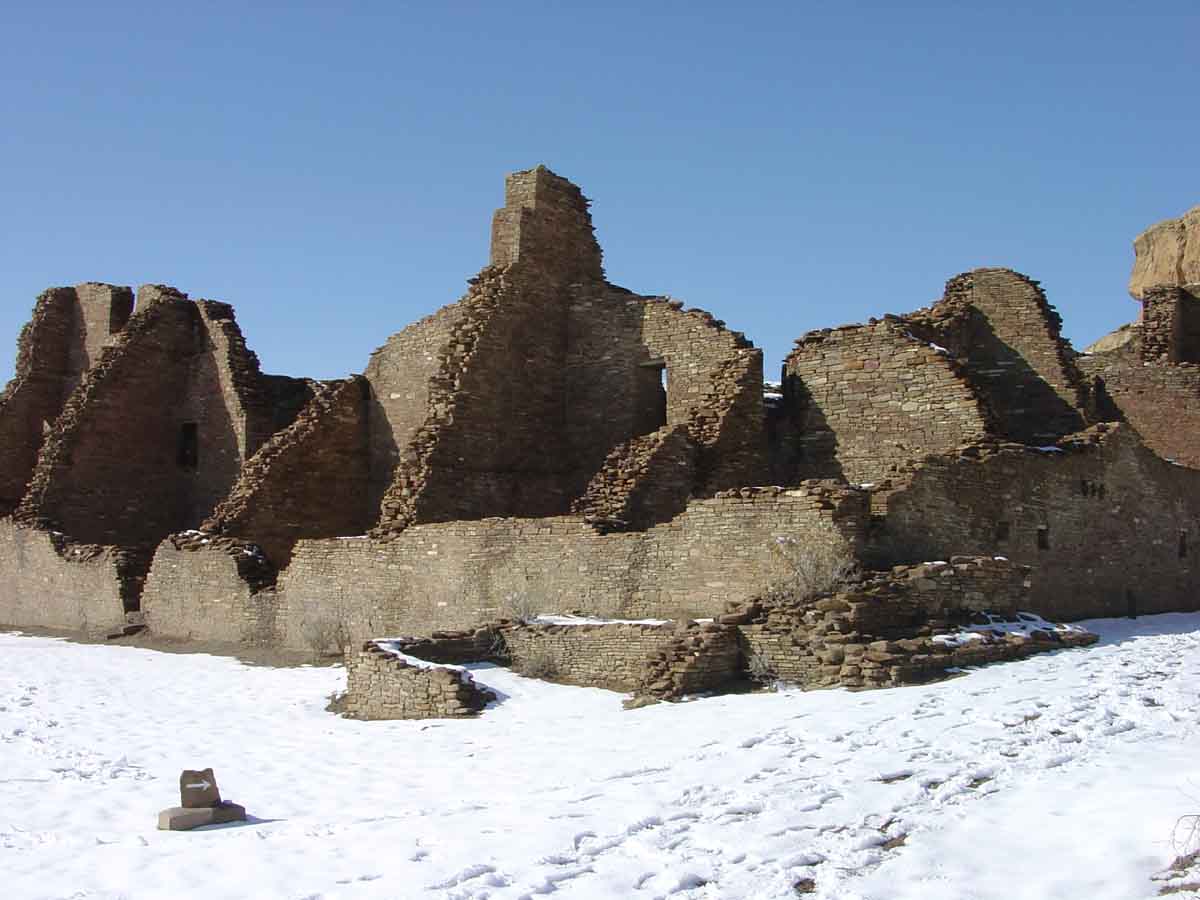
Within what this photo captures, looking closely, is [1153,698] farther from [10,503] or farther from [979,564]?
[10,503]

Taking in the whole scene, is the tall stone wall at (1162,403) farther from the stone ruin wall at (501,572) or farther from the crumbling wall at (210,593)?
the crumbling wall at (210,593)

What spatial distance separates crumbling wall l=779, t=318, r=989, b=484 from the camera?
17.2 meters

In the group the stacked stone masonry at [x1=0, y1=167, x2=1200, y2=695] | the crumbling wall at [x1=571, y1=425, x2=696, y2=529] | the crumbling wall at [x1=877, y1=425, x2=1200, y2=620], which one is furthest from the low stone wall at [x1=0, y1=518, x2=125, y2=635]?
the crumbling wall at [x1=877, y1=425, x2=1200, y2=620]

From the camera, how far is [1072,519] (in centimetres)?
1642

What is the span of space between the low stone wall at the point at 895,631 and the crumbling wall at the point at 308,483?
12.4m

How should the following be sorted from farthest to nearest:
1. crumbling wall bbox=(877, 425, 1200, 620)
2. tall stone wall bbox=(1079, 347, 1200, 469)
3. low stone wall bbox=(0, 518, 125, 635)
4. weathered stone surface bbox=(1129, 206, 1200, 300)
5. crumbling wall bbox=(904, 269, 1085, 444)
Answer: weathered stone surface bbox=(1129, 206, 1200, 300), tall stone wall bbox=(1079, 347, 1200, 469), low stone wall bbox=(0, 518, 125, 635), crumbling wall bbox=(904, 269, 1085, 444), crumbling wall bbox=(877, 425, 1200, 620)

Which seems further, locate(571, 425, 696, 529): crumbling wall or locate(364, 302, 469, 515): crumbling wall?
locate(364, 302, 469, 515): crumbling wall

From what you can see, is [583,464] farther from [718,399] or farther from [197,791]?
[197,791]

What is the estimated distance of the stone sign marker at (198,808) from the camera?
8734mm

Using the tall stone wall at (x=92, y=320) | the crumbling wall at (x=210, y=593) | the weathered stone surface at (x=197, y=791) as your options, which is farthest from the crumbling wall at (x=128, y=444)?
the weathered stone surface at (x=197, y=791)

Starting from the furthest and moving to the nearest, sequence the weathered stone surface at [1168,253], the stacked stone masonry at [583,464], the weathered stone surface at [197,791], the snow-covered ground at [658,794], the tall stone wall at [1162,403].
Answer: the weathered stone surface at [1168,253]
the tall stone wall at [1162,403]
the stacked stone masonry at [583,464]
the weathered stone surface at [197,791]
the snow-covered ground at [658,794]

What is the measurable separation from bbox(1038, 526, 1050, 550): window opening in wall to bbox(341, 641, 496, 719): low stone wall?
7.52m

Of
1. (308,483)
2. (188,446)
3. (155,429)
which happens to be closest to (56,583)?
(155,429)

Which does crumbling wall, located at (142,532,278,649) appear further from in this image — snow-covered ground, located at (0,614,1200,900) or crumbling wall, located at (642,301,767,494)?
crumbling wall, located at (642,301,767,494)
